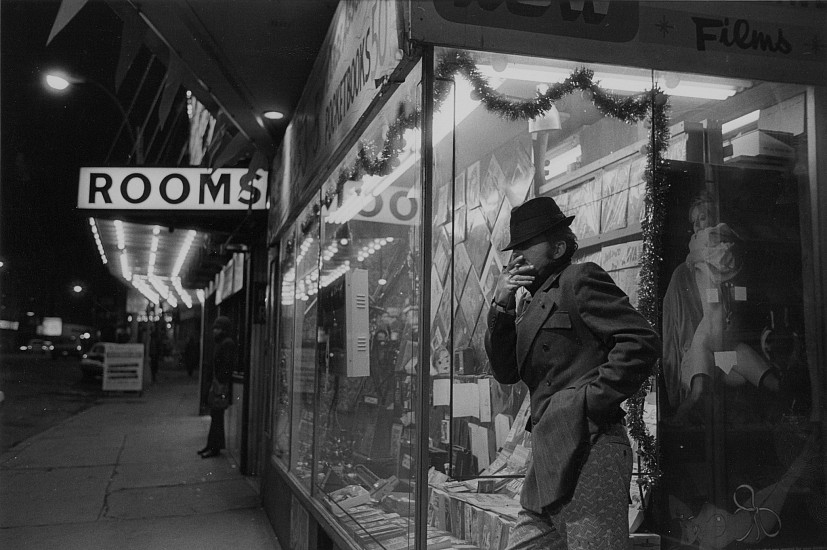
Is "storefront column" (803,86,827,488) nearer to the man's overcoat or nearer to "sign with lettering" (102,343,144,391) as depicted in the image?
the man's overcoat

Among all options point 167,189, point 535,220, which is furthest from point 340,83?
point 167,189

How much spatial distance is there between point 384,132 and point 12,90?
723cm

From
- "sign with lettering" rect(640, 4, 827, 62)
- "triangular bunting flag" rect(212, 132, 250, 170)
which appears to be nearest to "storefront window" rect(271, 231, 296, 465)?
"triangular bunting flag" rect(212, 132, 250, 170)

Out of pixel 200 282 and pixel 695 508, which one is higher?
pixel 200 282

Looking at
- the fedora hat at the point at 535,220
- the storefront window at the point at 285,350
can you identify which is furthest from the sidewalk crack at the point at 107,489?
the fedora hat at the point at 535,220

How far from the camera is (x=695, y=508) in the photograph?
12.6 feet

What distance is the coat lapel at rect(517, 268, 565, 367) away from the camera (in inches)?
101

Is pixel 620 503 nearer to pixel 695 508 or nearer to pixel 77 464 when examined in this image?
pixel 695 508

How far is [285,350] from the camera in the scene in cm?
711

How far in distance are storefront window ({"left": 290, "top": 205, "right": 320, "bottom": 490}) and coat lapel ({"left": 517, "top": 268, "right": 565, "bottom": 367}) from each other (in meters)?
2.94

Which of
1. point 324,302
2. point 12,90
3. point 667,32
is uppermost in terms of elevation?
point 12,90

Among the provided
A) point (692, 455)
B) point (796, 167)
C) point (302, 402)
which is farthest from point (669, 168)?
point (302, 402)

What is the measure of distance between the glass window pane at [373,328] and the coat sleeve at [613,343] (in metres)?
0.74

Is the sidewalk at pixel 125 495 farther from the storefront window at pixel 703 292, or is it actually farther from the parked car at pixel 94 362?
the parked car at pixel 94 362
